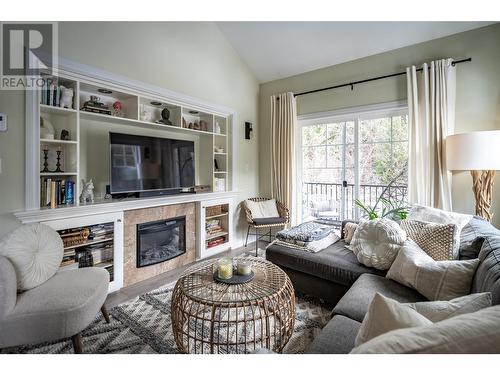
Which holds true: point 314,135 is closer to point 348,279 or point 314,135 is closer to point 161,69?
point 161,69

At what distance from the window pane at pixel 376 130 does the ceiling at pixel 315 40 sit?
0.90m

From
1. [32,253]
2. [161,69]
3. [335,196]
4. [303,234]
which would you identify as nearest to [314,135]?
[335,196]

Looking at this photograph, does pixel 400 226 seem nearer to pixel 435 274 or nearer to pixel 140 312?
pixel 435 274

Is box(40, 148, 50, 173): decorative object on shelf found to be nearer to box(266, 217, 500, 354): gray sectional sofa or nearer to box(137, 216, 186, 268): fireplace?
box(137, 216, 186, 268): fireplace

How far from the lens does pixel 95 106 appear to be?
8.08ft

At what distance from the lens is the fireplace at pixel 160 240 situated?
277cm

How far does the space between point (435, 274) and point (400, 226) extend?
707mm

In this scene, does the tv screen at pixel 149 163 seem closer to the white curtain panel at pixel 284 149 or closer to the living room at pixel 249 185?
the living room at pixel 249 185

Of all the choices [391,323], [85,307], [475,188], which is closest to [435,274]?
[391,323]

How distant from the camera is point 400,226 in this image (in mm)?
2107

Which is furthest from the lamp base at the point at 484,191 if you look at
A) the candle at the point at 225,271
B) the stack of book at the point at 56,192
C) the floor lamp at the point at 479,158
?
the stack of book at the point at 56,192

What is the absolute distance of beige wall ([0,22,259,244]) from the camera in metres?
1.97

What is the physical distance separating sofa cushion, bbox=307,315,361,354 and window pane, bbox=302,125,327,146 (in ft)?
10.1

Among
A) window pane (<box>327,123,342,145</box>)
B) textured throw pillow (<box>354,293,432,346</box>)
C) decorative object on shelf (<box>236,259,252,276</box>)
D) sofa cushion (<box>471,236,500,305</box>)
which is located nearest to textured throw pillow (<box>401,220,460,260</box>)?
sofa cushion (<box>471,236,500,305</box>)
